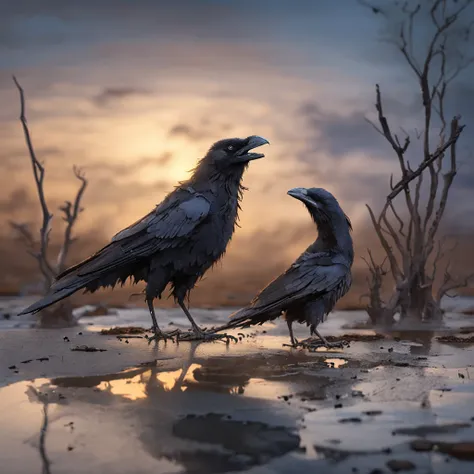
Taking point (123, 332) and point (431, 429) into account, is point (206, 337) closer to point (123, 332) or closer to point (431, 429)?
point (123, 332)

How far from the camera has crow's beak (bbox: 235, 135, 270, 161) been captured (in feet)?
21.2

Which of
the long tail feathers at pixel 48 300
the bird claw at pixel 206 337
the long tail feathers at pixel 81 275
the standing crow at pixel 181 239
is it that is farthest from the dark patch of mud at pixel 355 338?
the long tail feathers at pixel 48 300

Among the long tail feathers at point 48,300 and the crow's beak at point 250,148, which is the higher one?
the crow's beak at point 250,148

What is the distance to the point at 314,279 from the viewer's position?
5.94 metres

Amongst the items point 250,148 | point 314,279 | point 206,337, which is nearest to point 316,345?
point 314,279

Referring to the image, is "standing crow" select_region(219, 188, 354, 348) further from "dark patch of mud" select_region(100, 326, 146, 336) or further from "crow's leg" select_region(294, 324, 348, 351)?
"dark patch of mud" select_region(100, 326, 146, 336)

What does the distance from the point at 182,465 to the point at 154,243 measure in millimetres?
3694

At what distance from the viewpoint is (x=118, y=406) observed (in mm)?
3775

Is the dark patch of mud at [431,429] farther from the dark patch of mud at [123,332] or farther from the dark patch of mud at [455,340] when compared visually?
the dark patch of mud at [123,332]

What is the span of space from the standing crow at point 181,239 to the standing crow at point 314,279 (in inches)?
26.0

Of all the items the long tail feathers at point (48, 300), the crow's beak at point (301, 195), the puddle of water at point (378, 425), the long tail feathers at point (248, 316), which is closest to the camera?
the puddle of water at point (378, 425)

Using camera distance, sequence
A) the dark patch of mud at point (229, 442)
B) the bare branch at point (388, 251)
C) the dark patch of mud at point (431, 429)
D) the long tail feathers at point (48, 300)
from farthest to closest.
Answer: the bare branch at point (388, 251) → the long tail feathers at point (48, 300) → the dark patch of mud at point (431, 429) → the dark patch of mud at point (229, 442)

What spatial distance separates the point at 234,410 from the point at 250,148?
3.35 meters

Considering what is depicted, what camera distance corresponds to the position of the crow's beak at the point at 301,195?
6.21m
